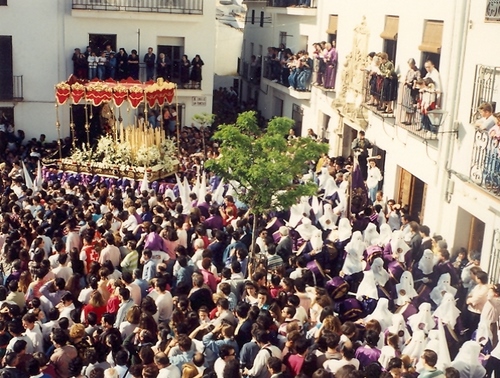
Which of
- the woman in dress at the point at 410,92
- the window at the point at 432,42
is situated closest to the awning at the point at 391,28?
the window at the point at 432,42

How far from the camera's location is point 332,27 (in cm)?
2339

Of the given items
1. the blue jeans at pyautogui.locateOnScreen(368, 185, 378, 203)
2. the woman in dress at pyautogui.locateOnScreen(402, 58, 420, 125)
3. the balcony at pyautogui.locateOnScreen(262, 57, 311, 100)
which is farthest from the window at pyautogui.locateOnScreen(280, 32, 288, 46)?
the woman in dress at pyautogui.locateOnScreen(402, 58, 420, 125)

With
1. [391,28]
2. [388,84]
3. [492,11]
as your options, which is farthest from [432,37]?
[492,11]

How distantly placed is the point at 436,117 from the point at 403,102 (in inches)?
73.2

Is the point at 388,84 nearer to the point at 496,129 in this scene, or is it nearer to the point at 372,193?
the point at 372,193

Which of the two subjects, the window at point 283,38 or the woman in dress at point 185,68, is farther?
the window at point 283,38

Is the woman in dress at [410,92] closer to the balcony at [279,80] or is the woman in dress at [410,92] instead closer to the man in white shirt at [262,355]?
the balcony at [279,80]

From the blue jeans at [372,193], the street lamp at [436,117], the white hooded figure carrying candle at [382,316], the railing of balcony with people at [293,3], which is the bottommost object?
the blue jeans at [372,193]

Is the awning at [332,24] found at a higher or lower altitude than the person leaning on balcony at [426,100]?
higher

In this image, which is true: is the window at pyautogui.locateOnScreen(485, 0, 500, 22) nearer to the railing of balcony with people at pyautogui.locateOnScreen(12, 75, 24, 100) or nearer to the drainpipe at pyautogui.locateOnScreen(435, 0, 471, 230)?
the drainpipe at pyautogui.locateOnScreen(435, 0, 471, 230)

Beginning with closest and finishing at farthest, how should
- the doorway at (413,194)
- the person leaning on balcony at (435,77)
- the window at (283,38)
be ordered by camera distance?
the person leaning on balcony at (435,77)
the doorway at (413,194)
the window at (283,38)

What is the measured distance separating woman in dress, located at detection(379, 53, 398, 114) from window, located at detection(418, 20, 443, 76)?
98cm

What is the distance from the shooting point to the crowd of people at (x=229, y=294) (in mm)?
8258

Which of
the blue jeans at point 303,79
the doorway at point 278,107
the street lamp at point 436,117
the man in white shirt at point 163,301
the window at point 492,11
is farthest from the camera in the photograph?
the doorway at point 278,107
